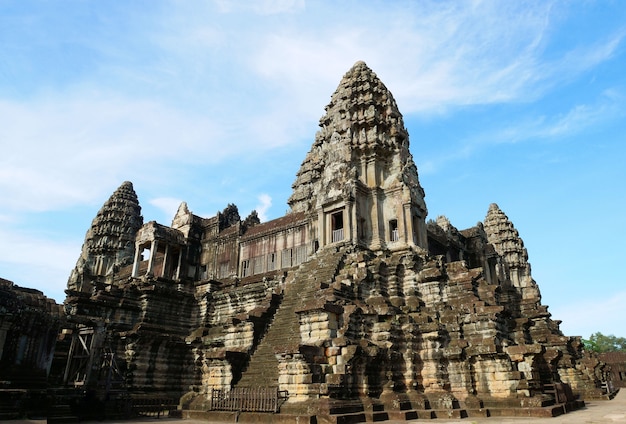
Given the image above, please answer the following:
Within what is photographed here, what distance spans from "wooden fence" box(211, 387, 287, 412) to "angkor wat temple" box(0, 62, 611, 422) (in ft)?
0.19

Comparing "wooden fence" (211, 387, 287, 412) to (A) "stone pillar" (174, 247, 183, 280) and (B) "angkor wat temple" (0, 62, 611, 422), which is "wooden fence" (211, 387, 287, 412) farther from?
(A) "stone pillar" (174, 247, 183, 280)

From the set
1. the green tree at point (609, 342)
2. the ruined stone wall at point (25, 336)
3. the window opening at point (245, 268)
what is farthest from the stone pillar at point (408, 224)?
the green tree at point (609, 342)

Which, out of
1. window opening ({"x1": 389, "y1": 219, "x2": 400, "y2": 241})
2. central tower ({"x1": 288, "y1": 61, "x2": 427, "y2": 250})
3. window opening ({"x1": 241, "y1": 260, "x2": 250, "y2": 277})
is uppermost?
central tower ({"x1": 288, "y1": 61, "x2": 427, "y2": 250})

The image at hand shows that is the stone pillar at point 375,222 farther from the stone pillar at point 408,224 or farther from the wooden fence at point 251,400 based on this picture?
the wooden fence at point 251,400

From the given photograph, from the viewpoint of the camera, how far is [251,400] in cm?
1619

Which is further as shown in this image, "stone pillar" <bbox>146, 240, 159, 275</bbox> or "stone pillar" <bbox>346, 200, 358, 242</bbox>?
"stone pillar" <bbox>146, 240, 159, 275</bbox>

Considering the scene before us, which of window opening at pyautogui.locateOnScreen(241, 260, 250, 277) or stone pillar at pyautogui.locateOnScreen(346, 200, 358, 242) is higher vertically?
stone pillar at pyautogui.locateOnScreen(346, 200, 358, 242)

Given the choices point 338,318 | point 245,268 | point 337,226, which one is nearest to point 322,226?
point 337,226

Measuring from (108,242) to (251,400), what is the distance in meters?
40.6

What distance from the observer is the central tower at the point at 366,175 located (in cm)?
2611

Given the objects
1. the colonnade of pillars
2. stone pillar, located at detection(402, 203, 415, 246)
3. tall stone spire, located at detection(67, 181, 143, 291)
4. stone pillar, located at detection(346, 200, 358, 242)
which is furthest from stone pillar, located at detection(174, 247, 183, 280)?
tall stone spire, located at detection(67, 181, 143, 291)

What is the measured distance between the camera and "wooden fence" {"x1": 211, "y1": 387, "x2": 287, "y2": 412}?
625 inches

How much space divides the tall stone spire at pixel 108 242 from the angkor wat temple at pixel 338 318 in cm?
1186

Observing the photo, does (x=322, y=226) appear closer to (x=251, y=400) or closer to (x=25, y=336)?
(x=251, y=400)
